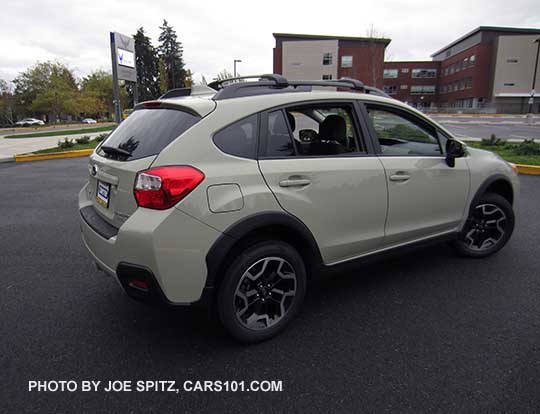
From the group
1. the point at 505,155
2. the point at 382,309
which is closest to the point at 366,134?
the point at 382,309

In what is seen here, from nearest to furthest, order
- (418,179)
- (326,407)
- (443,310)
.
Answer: (326,407) < (443,310) < (418,179)

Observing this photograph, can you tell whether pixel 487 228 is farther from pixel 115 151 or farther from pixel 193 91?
pixel 115 151

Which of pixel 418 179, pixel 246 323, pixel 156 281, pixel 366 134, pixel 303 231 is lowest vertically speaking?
pixel 246 323

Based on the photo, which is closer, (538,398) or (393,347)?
(538,398)

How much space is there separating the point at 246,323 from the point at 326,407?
2.49ft

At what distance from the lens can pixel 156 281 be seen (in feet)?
7.11

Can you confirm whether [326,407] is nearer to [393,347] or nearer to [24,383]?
[393,347]

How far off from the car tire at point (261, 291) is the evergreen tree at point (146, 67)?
65.6 meters

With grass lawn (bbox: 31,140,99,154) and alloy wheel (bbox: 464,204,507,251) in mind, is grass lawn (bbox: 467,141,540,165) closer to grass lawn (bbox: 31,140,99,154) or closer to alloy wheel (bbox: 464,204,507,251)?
alloy wheel (bbox: 464,204,507,251)

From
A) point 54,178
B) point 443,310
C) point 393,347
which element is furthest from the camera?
point 54,178

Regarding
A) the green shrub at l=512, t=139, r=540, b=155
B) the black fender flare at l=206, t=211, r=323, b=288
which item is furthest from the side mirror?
the green shrub at l=512, t=139, r=540, b=155

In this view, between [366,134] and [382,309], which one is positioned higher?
[366,134]

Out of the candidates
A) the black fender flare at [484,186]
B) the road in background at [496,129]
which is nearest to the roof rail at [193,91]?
the black fender flare at [484,186]

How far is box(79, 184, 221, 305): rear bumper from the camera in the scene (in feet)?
6.98
